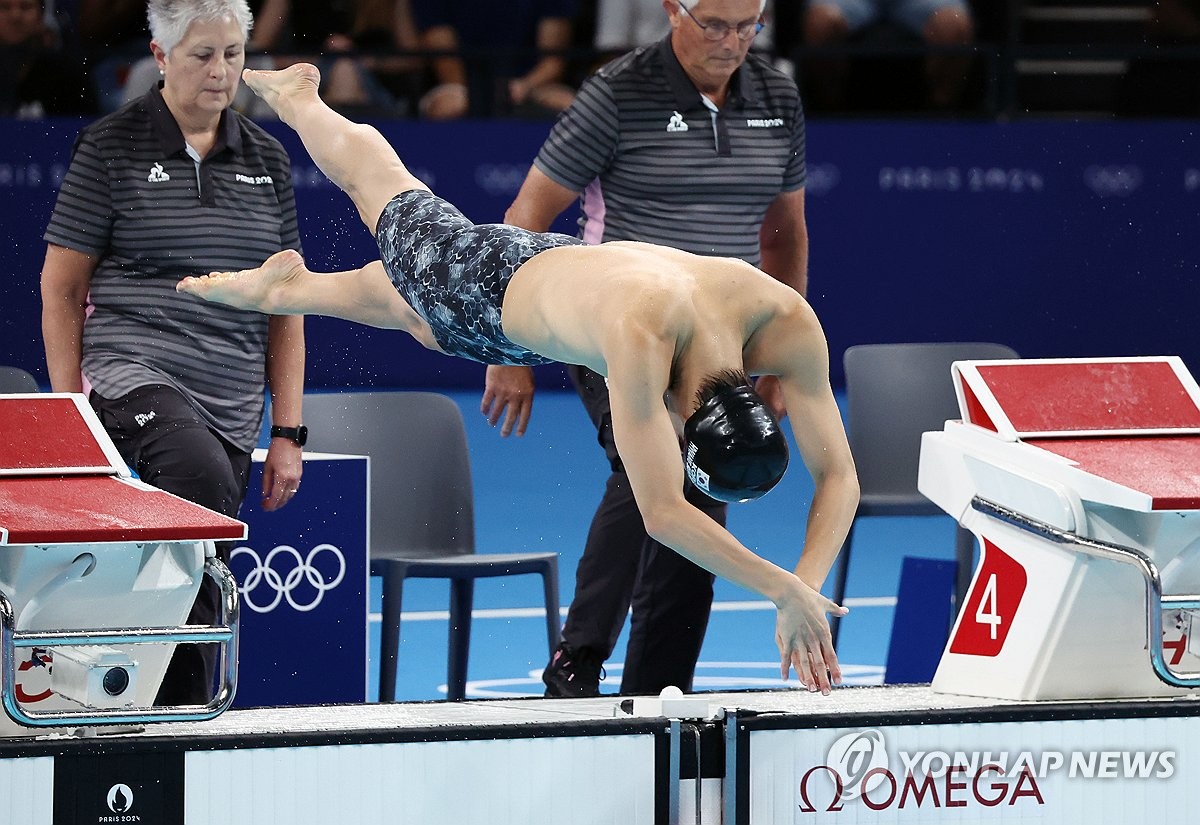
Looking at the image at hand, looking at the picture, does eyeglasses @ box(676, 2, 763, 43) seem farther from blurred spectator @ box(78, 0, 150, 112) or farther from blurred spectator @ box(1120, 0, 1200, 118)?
blurred spectator @ box(1120, 0, 1200, 118)

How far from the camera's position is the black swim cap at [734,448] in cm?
315

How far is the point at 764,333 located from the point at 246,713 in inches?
44.5

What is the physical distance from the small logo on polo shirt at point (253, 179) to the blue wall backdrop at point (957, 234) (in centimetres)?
583

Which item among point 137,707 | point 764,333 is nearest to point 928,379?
point 764,333

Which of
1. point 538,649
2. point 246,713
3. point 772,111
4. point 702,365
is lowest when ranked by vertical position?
point 538,649

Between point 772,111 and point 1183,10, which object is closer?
point 772,111

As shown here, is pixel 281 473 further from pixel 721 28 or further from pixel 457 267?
pixel 721 28

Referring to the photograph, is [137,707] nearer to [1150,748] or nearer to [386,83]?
[1150,748]

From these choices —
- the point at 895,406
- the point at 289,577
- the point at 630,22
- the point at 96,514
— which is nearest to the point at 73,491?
the point at 96,514

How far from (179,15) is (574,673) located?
1673mm

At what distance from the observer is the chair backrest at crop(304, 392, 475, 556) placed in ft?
16.8

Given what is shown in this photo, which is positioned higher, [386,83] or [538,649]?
[386,83]

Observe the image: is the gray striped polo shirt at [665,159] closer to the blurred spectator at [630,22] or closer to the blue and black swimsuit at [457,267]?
the blue and black swimsuit at [457,267]

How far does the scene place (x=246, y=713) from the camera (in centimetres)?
331
